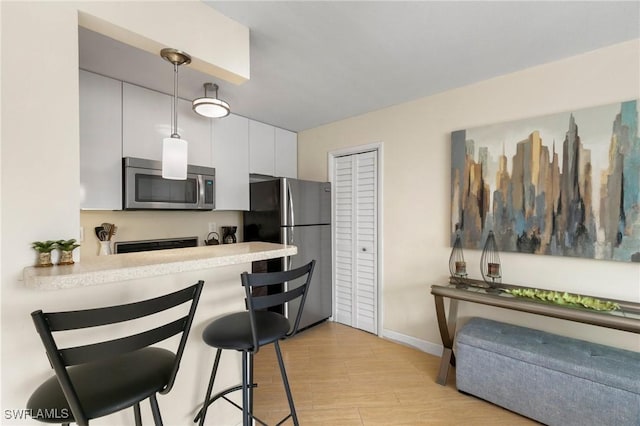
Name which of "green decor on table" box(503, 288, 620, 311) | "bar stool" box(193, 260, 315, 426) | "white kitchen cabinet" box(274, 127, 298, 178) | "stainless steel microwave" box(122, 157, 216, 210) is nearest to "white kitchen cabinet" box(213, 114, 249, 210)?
"stainless steel microwave" box(122, 157, 216, 210)

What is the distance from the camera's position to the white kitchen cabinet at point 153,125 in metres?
2.25

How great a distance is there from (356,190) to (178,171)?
2.18m

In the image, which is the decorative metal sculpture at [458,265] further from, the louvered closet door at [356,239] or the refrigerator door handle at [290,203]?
the refrigerator door handle at [290,203]

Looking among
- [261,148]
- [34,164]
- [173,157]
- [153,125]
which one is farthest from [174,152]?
[261,148]

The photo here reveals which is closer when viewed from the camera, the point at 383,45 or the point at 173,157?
the point at 173,157

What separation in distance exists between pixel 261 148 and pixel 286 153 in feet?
1.34

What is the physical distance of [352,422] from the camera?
1787 mm

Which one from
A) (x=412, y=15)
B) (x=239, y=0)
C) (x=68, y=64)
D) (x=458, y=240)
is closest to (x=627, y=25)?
(x=412, y=15)

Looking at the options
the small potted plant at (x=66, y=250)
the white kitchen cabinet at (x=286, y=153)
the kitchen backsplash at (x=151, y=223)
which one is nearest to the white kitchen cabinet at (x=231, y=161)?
the kitchen backsplash at (x=151, y=223)

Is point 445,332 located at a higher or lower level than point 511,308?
lower

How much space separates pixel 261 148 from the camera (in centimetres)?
325

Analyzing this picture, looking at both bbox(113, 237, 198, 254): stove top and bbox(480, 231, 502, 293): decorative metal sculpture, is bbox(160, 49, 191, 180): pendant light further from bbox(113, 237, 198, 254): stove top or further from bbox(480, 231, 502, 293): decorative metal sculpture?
bbox(480, 231, 502, 293): decorative metal sculpture

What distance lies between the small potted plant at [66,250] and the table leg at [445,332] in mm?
2203

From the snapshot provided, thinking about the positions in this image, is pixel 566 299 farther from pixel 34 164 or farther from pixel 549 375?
pixel 34 164
